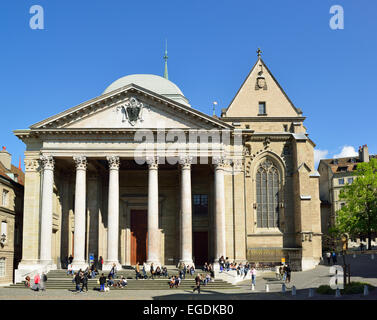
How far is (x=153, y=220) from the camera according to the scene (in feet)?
142

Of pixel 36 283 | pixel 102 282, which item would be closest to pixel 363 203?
pixel 102 282

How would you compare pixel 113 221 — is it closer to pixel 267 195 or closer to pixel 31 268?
pixel 31 268

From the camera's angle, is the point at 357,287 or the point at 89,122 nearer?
the point at 357,287

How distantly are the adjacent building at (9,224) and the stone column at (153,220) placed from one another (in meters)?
14.5

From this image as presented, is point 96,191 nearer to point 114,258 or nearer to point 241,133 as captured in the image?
point 114,258

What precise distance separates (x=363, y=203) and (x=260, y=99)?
21.5m

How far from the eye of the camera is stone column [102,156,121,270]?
139ft

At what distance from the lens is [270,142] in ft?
174

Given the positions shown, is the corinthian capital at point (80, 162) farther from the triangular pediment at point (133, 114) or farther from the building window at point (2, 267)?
the building window at point (2, 267)

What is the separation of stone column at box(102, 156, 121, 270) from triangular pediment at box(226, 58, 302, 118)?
635 inches

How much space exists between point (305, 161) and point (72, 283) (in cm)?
2732

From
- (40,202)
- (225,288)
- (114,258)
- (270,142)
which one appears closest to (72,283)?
(114,258)

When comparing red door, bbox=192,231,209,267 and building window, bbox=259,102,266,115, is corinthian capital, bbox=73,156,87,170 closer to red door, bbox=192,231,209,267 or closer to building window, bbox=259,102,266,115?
red door, bbox=192,231,209,267

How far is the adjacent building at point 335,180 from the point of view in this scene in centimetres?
8776
